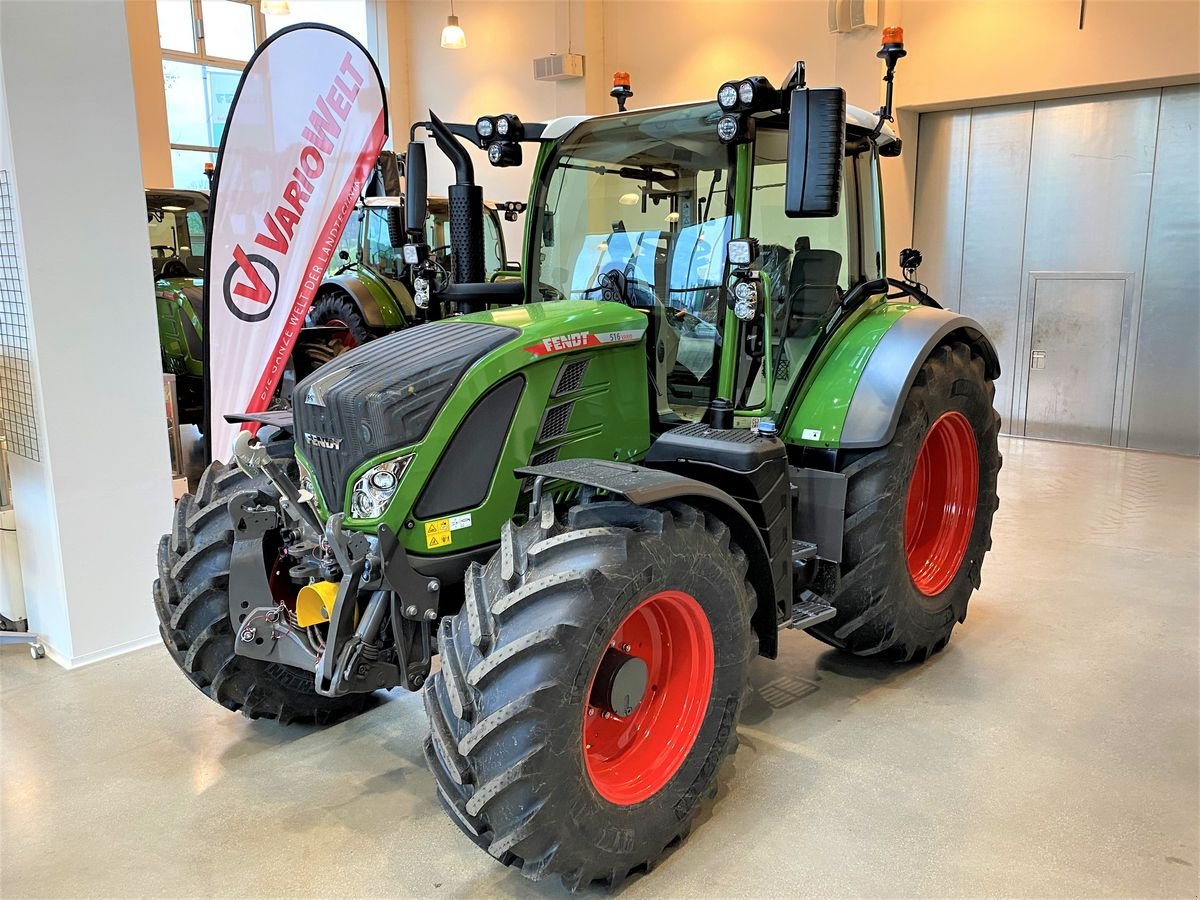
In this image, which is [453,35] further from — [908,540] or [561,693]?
[561,693]

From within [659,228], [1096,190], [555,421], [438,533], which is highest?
[1096,190]

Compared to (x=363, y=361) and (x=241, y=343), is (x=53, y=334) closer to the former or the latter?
(x=241, y=343)

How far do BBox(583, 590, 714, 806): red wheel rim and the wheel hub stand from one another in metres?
0.09

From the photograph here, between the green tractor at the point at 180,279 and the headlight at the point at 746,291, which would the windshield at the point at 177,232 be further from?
the headlight at the point at 746,291

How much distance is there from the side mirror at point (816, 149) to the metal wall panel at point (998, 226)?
591 centimetres

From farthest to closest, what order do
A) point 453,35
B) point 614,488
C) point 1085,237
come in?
1. point 453,35
2. point 1085,237
3. point 614,488

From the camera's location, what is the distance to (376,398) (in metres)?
2.29

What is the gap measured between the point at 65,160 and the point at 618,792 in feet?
9.49

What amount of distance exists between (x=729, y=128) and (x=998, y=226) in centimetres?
582

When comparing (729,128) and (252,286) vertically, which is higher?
(729,128)

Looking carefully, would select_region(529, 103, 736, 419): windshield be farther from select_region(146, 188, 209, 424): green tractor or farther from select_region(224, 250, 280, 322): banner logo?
select_region(146, 188, 209, 424): green tractor

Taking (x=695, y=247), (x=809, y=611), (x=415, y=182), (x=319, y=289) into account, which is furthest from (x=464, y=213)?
(x=319, y=289)

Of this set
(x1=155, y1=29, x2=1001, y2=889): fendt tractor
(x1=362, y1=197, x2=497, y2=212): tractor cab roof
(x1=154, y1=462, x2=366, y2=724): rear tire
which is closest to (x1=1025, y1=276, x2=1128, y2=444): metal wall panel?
(x1=155, y1=29, x2=1001, y2=889): fendt tractor

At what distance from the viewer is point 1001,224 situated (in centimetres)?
768
